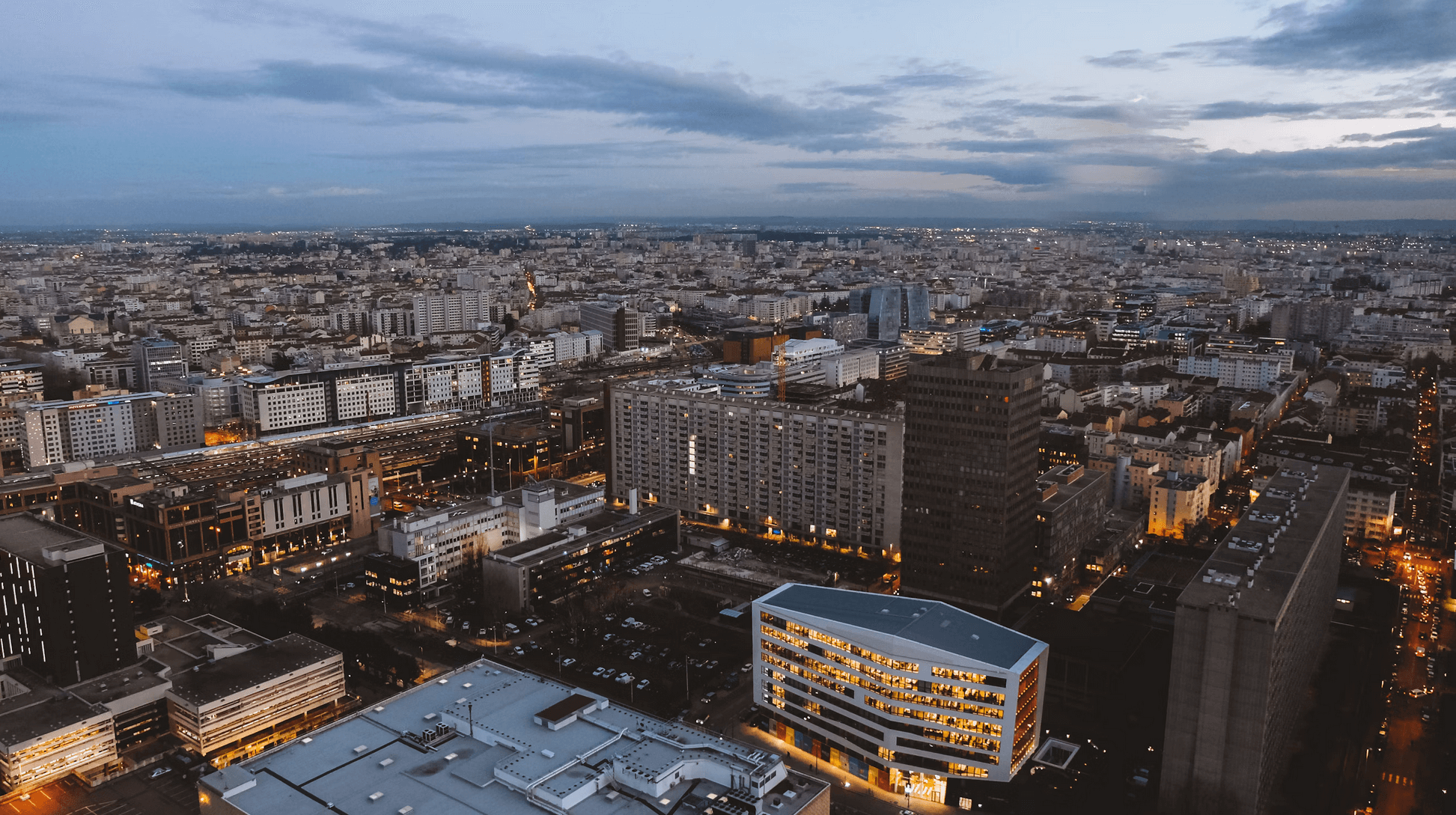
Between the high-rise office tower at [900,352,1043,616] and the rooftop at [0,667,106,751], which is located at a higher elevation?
the high-rise office tower at [900,352,1043,616]

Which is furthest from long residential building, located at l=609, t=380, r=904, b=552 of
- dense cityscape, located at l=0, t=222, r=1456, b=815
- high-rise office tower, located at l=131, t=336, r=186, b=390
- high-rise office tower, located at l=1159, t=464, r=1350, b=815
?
high-rise office tower, located at l=131, t=336, r=186, b=390

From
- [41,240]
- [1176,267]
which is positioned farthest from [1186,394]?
[41,240]

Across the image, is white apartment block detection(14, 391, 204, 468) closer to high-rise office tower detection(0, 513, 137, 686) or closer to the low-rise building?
high-rise office tower detection(0, 513, 137, 686)

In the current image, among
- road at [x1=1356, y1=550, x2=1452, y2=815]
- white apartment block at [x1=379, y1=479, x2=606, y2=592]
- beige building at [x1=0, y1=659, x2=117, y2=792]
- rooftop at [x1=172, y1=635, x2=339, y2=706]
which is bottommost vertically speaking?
road at [x1=1356, y1=550, x2=1452, y2=815]

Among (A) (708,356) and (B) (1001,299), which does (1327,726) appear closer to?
(A) (708,356)

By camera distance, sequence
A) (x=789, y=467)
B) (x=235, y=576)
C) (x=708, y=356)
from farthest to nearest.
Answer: (x=708, y=356) < (x=789, y=467) < (x=235, y=576)

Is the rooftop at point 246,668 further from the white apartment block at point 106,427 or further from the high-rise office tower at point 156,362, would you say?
the high-rise office tower at point 156,362
